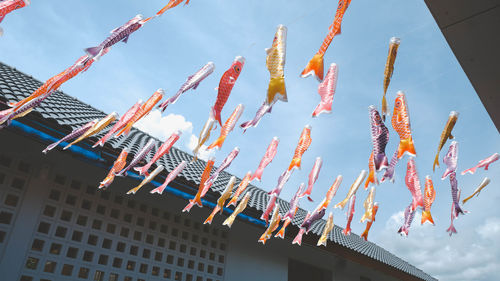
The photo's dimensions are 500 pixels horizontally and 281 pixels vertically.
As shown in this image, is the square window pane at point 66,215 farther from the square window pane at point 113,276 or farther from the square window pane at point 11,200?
the square window pane at point 113,276

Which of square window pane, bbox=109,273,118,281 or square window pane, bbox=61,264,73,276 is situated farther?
square window pane, bbox=109,273,118,281

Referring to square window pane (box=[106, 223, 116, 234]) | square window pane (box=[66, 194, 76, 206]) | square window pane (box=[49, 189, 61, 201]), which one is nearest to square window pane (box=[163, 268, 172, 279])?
square window pane (box=[106, 223, 116, 234])

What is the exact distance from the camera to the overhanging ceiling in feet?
8.23

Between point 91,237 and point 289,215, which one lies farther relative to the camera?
point 289,215

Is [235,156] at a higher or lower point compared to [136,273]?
higher

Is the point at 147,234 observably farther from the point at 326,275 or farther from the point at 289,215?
the point at 326,275

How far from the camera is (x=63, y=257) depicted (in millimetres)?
4797

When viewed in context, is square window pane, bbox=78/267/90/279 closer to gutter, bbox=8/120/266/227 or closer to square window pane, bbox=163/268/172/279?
square window pane, bbox=163/268/172/279

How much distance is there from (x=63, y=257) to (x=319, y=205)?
164 inches

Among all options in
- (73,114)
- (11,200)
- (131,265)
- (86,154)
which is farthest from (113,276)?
(73,114)

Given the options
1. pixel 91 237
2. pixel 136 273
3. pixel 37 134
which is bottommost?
pixel 136 273

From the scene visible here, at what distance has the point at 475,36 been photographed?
2.72 meters

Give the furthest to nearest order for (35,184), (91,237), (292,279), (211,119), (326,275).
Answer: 1. (292,279)
2. (326,275)
3. (91,237)
4. (35,184)
5. (211,119)

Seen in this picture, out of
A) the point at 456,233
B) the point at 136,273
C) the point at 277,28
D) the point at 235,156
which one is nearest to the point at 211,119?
the point at 277,28
